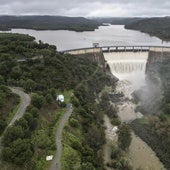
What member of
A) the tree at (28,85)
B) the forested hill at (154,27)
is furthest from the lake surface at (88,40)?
the tree at (28,85)

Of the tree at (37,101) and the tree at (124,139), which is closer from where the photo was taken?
the tree at (37,101)

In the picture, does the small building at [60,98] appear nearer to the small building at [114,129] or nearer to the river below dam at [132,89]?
the river below dam at [132,89]

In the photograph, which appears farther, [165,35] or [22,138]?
[165,35]

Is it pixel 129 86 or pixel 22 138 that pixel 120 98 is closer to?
pixel 129 86

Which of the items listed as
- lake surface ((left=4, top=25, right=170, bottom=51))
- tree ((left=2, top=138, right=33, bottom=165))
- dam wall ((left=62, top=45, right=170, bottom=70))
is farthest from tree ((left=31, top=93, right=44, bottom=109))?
lake surface ((left=4, top=25, right=170, bottom=51))

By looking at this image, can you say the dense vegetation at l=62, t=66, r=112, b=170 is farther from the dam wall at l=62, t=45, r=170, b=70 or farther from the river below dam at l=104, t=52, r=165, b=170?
the dam wall at l=62, t=45, r=170, b=70

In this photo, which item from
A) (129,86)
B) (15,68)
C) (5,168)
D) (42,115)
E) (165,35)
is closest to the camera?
(5,168)

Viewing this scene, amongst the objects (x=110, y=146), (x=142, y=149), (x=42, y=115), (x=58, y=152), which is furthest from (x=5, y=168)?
(x=142, y=149)
